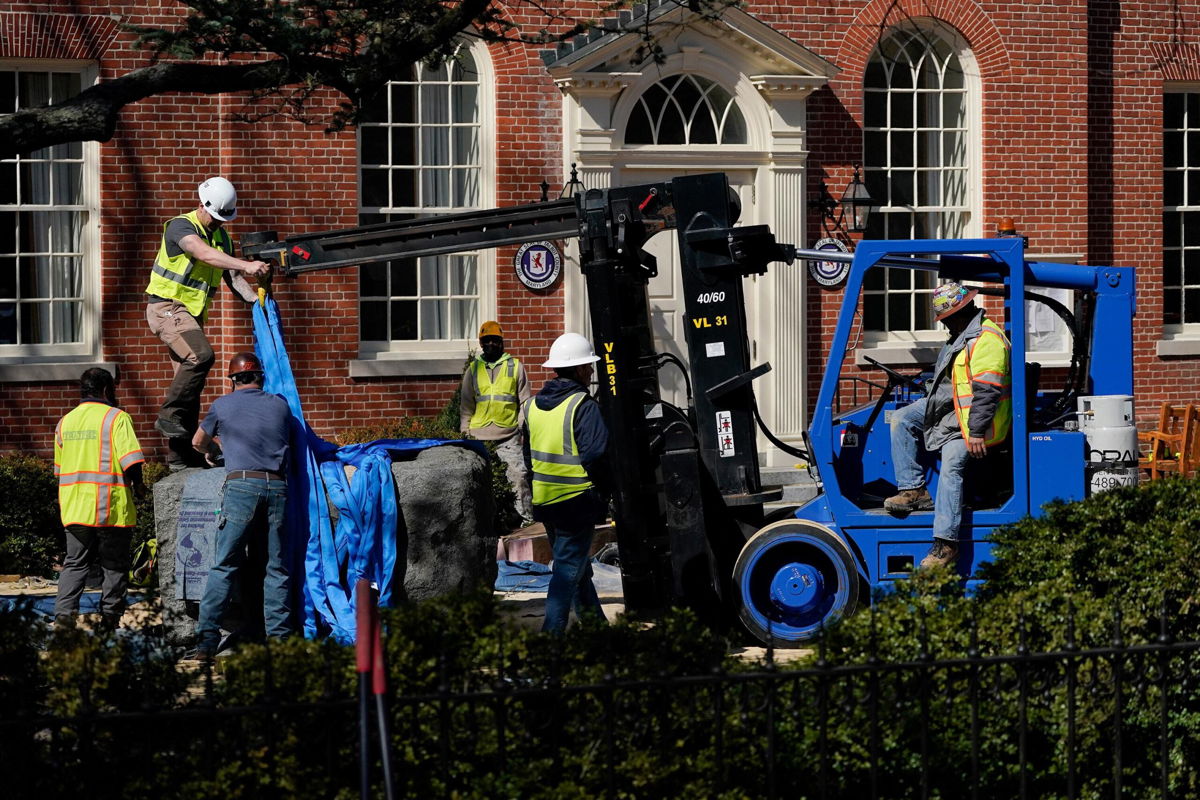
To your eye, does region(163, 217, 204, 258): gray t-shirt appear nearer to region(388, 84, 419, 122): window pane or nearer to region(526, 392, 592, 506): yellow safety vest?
region(526, 392, 592, 506): yellow safety vest

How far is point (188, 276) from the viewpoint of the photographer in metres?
9.66

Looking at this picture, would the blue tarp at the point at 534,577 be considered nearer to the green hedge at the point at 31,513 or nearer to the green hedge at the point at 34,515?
the green hedge at the point at 34,515

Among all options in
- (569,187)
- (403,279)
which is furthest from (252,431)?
(569,187)

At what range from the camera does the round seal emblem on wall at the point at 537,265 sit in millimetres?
15008

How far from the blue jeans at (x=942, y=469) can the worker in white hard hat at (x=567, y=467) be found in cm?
173

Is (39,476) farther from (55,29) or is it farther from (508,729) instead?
(508,729)

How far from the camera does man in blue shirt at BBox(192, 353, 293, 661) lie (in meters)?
8.51

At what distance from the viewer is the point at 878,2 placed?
15969 millimetres

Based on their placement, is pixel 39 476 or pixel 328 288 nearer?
pixel 39 476

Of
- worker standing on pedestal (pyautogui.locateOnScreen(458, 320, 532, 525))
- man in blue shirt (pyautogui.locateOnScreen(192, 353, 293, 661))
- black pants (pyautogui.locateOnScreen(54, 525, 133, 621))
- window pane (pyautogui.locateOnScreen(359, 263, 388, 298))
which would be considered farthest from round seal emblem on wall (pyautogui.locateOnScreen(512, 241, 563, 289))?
man in blue shirt (pyautogui.locateOnScreen(192, 353, 293, 661))

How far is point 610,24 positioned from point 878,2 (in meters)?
3.05

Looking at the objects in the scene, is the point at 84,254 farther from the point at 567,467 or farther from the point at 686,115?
the point at 567,467

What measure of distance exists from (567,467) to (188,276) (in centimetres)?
272

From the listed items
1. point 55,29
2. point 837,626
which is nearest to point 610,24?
point 55,29
